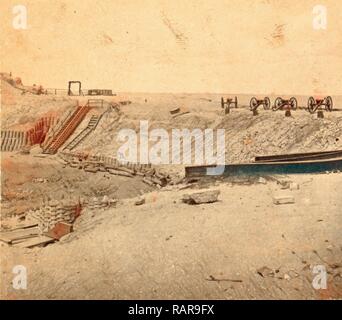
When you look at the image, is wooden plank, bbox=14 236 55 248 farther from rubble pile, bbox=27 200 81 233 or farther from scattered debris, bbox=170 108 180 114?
scattered debris, bbox=170 108 180 114

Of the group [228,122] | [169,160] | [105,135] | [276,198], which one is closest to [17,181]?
[105,135]

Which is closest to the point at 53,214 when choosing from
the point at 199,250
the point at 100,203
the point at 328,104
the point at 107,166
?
the point at 100,203

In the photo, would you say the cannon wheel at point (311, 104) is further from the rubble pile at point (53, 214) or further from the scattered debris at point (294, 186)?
the rubble pile at point (53, 214)

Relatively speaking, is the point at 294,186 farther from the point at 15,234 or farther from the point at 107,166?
the point at 15,234

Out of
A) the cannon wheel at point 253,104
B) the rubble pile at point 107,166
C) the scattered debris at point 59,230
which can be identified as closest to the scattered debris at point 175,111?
the rubble pile at point 107,166

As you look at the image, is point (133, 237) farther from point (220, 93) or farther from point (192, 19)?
point (192, 19)
